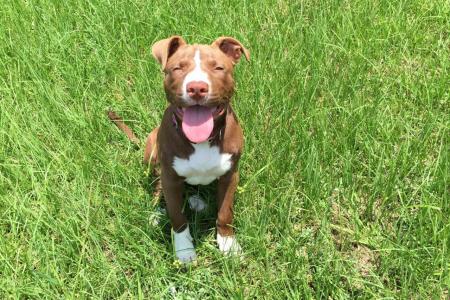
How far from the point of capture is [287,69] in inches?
142

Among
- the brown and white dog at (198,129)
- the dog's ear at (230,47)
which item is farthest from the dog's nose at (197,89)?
the dog's ear at (230,47)

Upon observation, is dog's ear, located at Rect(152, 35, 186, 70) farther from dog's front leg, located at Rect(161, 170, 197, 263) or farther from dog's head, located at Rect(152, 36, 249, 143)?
dog's front leg, located at Rect(161, 170, 197, 263)

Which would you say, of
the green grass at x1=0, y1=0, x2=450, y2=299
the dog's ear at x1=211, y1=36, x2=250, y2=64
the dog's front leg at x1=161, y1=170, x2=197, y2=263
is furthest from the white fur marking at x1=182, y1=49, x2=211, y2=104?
the green grass at x1=0, y1=0, x2=450, y2=299

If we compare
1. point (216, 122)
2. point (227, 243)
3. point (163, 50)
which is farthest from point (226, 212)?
point (163, 50)

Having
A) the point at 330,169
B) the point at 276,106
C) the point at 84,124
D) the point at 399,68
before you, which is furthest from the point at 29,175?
the point at 399,68

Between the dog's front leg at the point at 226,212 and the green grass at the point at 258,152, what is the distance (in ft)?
0.30

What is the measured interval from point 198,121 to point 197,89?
20 centimetres

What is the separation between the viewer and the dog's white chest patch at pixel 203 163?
2.52 meters

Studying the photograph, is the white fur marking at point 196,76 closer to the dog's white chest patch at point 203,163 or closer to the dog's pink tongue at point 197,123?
the dog's pink tongue at point 197,123

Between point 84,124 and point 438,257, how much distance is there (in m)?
2.44

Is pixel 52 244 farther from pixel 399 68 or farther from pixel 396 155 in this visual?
pixel 399 68

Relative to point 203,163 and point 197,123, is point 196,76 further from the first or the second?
point 203,163

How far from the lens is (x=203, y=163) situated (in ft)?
8.27

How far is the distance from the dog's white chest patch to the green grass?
0.31 metres
